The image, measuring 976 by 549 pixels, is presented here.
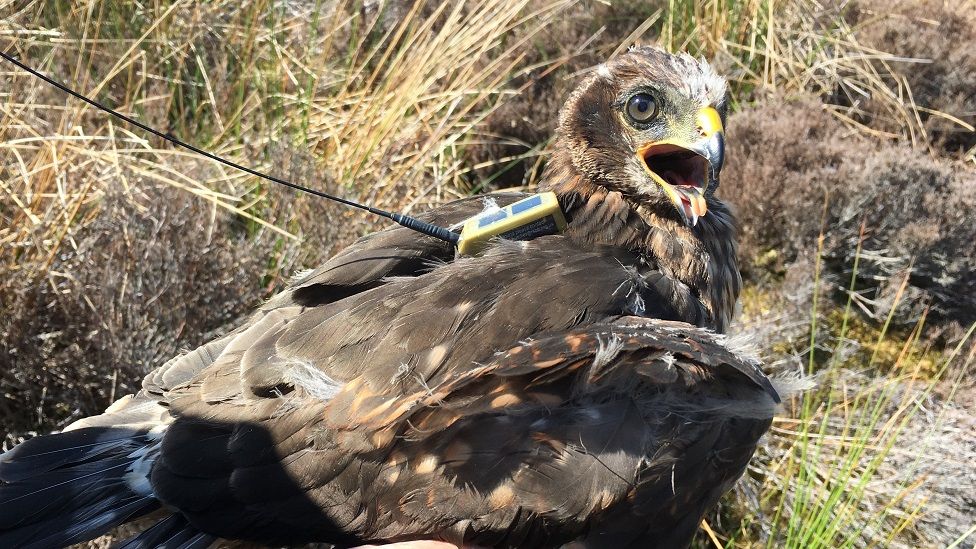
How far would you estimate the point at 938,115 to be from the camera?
5680mm

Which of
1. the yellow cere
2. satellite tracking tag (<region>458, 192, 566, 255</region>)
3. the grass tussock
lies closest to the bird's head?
the yellow cere

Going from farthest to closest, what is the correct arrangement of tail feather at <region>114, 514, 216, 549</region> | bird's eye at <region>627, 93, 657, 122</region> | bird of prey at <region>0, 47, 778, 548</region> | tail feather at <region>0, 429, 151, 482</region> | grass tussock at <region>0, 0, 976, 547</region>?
grass tussock at <region>0, 0, 976, 547</region> → bird's eye at <region>627, 93, 657, 122</region> → tail feather at <region>0, 429, 151, 482</region> → tail feather at <region>114, 514, 216, 549</region> → bird of prey at <region>0, 47, 778, 548</region>

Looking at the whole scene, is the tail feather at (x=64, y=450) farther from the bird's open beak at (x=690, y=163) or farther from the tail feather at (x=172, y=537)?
the bird's open beak at (x=690, y=163)

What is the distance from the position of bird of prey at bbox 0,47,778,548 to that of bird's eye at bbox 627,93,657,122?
11cm

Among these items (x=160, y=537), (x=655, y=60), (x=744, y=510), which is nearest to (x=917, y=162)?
(x=744, y=510)

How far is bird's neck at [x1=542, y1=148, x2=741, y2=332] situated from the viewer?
268cm

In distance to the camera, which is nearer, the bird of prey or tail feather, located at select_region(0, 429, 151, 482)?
the bird of prey

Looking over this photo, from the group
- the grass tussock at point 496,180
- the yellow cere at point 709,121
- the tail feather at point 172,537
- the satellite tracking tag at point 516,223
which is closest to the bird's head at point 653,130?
the yellow cere at point 709,121

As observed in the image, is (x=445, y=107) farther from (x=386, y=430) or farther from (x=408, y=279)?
(x=386, y=430)

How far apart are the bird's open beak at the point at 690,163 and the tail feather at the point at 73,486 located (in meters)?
1.58

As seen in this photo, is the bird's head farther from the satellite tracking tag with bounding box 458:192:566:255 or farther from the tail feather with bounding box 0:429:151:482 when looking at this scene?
the tail feather with bounding box 0:429:151:482

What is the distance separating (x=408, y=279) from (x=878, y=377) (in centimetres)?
257

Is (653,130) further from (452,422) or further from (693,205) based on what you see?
(452,422)

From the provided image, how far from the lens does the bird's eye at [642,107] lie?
272 cm
